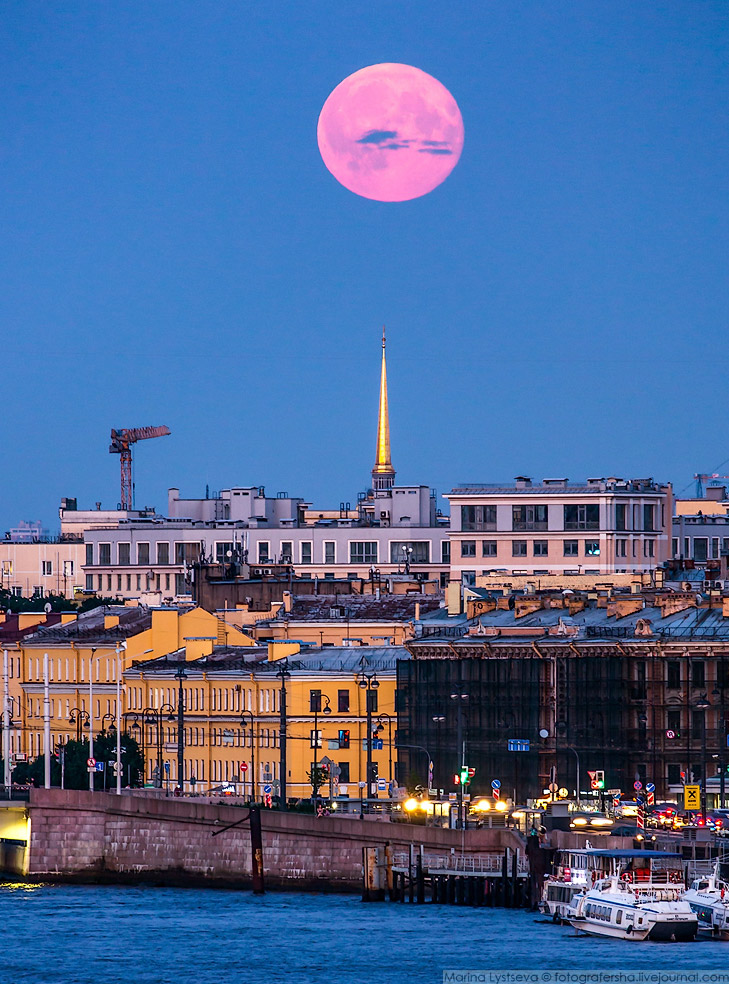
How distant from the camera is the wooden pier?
9419 cm

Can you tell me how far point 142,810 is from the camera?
105 meters

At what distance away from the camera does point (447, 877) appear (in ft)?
312

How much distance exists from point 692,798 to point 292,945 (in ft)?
63.0

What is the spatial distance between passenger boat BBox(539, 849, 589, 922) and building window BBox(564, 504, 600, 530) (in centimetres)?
8078

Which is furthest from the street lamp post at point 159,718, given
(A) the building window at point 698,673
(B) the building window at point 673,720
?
(A) the building window at point 698,673

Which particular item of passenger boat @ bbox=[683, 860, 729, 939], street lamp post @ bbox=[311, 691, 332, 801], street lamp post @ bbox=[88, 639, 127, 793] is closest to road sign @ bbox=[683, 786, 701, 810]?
passenger boat @ bbox=[683, 860, 729, 939]

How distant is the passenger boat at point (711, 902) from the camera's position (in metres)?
85.4

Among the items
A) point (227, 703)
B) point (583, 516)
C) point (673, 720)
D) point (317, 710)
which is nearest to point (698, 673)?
point (673, 720)

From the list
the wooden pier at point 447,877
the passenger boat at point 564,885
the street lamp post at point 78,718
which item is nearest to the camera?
the passenger boat at point 564,885

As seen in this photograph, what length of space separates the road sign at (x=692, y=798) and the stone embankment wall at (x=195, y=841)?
7.10 m

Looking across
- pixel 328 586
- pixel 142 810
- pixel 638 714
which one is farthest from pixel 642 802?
pixel 328 586

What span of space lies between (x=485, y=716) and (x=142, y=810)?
17.1 meters

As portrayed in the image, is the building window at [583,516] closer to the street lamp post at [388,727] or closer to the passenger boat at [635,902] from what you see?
the street lamp post at [388,727]

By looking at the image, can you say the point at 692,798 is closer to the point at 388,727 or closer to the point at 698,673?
the point at 698,673
